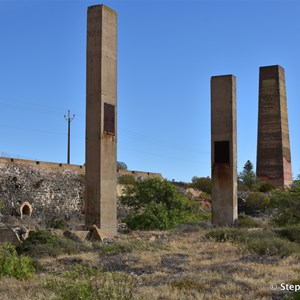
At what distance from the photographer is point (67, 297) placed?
684 centimetres

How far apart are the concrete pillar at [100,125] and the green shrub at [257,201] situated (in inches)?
991

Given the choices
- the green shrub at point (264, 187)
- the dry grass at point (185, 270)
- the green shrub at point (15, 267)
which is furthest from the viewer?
the green shrub at point (264, 187)

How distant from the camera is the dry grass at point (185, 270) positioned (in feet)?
29.2

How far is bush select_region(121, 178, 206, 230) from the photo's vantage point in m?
23.3

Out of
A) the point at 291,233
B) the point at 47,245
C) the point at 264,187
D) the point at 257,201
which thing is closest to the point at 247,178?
the point at 264,187

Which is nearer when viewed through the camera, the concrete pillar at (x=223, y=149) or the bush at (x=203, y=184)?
the concrete pillar at (x=223, y=149)

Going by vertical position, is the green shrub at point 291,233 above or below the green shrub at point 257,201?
below

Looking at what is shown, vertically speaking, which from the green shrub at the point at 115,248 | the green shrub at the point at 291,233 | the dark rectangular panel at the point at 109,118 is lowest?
the green shrub at the point at 115,248

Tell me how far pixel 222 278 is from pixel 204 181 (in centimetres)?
4142

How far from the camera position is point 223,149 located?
23094mm

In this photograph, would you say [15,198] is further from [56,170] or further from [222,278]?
[222,278]

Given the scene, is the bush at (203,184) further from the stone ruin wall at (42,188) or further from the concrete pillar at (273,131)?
the stone ruin wall at (42,188)

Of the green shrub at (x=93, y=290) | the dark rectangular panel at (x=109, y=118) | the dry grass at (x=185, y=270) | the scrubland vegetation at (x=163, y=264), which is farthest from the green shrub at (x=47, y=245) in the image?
the green shrub at (x=93, y=290)

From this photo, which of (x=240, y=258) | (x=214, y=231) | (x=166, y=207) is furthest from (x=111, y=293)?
(x=166, y=207)
